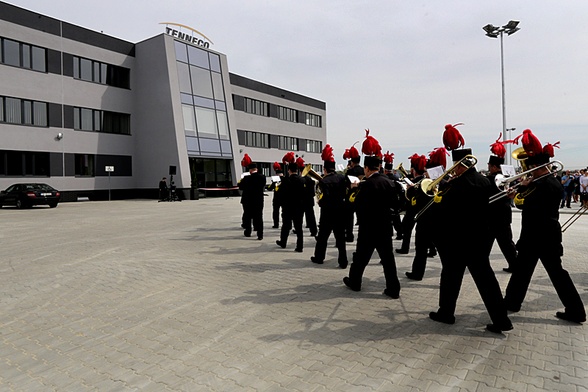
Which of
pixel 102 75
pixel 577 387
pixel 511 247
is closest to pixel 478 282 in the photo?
pixel 577 387

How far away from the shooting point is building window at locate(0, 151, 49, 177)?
24.8m

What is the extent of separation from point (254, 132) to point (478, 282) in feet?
132

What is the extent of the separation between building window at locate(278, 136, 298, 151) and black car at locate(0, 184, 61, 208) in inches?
1082

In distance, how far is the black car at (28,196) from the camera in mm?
21547

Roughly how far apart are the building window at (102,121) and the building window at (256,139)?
13.3 metres

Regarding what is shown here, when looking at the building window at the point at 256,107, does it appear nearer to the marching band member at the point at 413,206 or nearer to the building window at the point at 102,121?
the building window at the point at 102,121

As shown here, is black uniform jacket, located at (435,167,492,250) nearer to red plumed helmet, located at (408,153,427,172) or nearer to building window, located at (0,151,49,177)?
red plumed helmet, located at (408,153,427,172)

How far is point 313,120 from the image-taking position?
2093 inches

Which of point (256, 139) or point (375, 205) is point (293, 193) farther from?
point (256, 139)

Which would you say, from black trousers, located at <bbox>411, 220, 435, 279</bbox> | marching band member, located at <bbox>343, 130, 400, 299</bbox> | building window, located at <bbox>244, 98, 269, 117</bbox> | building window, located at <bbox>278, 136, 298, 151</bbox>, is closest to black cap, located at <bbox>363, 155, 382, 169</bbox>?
marching band member, located at <bbox>343, 130, 400, 299</bbox>

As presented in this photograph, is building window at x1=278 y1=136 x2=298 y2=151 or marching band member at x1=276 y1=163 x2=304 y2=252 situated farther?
building window at x1=278 y1=136 x2=298 y2=151

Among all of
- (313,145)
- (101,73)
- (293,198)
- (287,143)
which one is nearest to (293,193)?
(293,198)

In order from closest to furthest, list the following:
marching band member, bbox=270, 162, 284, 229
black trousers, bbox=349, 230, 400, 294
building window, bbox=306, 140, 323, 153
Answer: black trousers, bbox=349, 230, 400, 294
marching band member, bbox=270, 162, 284, 229
building window, bbox=306, 140, 323, 153

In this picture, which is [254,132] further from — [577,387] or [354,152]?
[577,387]
